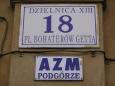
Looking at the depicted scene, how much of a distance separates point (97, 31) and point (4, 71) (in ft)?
4.50

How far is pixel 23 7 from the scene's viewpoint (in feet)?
20.4

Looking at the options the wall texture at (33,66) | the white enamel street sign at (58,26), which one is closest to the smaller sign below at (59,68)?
the wall texture at (33,66)

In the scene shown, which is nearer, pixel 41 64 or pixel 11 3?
pixel 41 64

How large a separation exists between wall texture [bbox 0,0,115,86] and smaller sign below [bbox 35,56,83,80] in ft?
0.19

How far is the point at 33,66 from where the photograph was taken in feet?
18.9

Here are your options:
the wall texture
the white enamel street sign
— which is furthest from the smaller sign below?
the white enamel street sign

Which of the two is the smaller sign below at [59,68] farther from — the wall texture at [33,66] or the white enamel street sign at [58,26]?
the white enamel street sign at [58,26]

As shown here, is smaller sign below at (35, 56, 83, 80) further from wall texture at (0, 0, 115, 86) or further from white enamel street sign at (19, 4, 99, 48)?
white enamel street sign at (19, 4, 99, 48)

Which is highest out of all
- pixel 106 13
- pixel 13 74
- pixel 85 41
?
pixel 106 13

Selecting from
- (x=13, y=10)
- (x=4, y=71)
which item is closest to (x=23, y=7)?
(x=13, y=10)

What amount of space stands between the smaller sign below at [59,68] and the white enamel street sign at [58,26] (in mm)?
189

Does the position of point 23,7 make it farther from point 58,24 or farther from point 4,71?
point 4,71

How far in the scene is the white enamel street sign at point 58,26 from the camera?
592 centimetres

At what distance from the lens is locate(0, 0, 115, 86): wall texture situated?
18.6 ft
